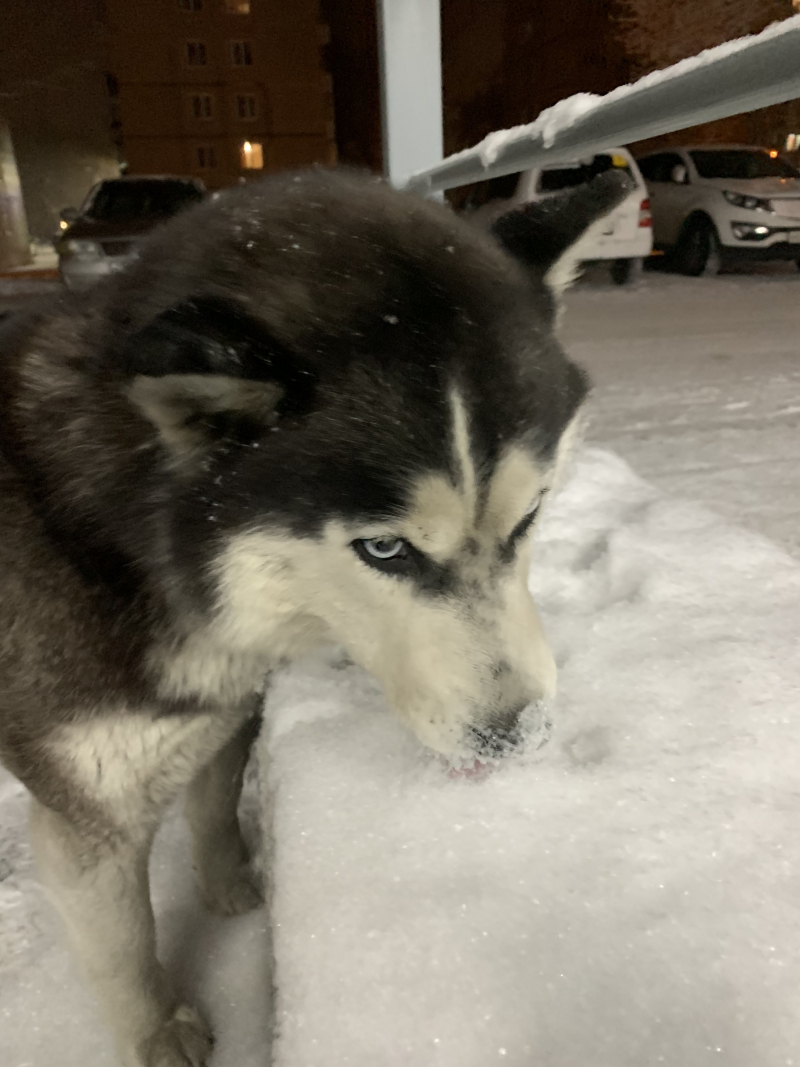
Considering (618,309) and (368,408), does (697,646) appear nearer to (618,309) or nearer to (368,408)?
(368,408)

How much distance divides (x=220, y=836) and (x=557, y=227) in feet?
4.30

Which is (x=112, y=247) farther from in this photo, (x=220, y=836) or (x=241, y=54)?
(x=241, y=54)

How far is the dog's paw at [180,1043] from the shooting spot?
1134 mm

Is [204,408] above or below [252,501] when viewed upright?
above

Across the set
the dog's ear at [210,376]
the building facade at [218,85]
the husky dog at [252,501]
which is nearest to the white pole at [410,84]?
the husky dog at [252,501]

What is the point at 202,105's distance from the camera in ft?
72.9

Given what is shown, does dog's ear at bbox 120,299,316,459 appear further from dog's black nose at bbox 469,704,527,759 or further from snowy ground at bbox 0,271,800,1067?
snowy ground at bbox 0,271,800,1067

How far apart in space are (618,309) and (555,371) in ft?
19.8

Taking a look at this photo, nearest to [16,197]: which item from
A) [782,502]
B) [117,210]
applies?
[117,210]

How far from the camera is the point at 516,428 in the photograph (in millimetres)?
953

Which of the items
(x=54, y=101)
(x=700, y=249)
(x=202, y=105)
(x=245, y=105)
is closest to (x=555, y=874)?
(x=700, y=249)

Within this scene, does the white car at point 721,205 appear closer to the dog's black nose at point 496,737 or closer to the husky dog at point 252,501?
the husky dog at point 252,501

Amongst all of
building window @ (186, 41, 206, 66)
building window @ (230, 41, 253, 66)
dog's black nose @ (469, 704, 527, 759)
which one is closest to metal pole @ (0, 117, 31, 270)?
building window @ (186, 41, 206, 66)

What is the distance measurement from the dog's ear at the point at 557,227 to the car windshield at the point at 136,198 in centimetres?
753
